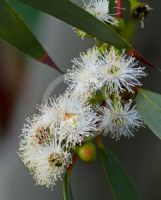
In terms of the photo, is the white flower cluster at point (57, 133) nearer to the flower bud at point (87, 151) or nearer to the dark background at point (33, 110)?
the flower bud at point (87, 151)

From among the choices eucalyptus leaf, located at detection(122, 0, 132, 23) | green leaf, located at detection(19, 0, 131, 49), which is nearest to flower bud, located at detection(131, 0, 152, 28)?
eucalyptus leaf, located at detection(122, 0, 132, 23)

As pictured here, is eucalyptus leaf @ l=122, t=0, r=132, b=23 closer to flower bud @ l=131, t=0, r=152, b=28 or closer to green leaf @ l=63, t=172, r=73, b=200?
flower bud @ l=131, t=0, r=152, b=28

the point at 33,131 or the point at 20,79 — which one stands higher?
the point at 20,79

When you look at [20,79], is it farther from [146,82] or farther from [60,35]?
[146,82]

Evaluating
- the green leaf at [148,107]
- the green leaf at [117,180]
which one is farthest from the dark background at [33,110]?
the green leaf at [148,107]

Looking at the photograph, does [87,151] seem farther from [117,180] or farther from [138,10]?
[138,10]

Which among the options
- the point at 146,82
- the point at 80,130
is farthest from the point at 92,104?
the point at 146,82
